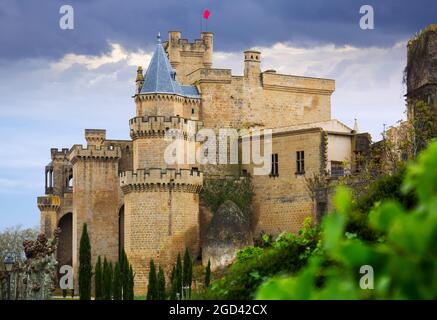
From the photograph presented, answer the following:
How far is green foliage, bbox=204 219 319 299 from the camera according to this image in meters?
19.3

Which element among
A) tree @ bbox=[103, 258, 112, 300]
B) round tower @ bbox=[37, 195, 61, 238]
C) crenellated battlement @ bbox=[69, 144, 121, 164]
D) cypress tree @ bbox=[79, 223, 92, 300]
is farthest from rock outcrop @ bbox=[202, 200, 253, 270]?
round tower @ bbox=[37, 195, 61, 238]

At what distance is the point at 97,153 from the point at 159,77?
749 centimetres

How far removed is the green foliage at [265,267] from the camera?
1928 centimetres

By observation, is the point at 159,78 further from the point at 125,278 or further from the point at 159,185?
the point at 125,278

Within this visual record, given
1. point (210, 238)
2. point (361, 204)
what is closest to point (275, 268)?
point (361, 204)

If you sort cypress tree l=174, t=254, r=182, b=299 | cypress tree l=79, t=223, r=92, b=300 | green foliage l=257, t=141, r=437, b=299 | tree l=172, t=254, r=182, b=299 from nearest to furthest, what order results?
green foliage l=257, t=141, r=437, b=299 → cypress tree l=79, t=223, r=92, b=300 → tree l=172, t=254, r=182, b=299 → cypress tree l=174, t=254, r=182, b=299

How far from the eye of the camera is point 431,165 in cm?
489

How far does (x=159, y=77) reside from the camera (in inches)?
2421

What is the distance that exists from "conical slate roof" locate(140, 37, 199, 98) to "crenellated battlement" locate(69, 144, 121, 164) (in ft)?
19.9

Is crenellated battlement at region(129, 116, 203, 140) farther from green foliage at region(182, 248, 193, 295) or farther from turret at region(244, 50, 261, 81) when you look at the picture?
green foliage at region(182, 248, 193, 295)

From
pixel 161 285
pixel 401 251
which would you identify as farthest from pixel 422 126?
A: pixel 401 251
